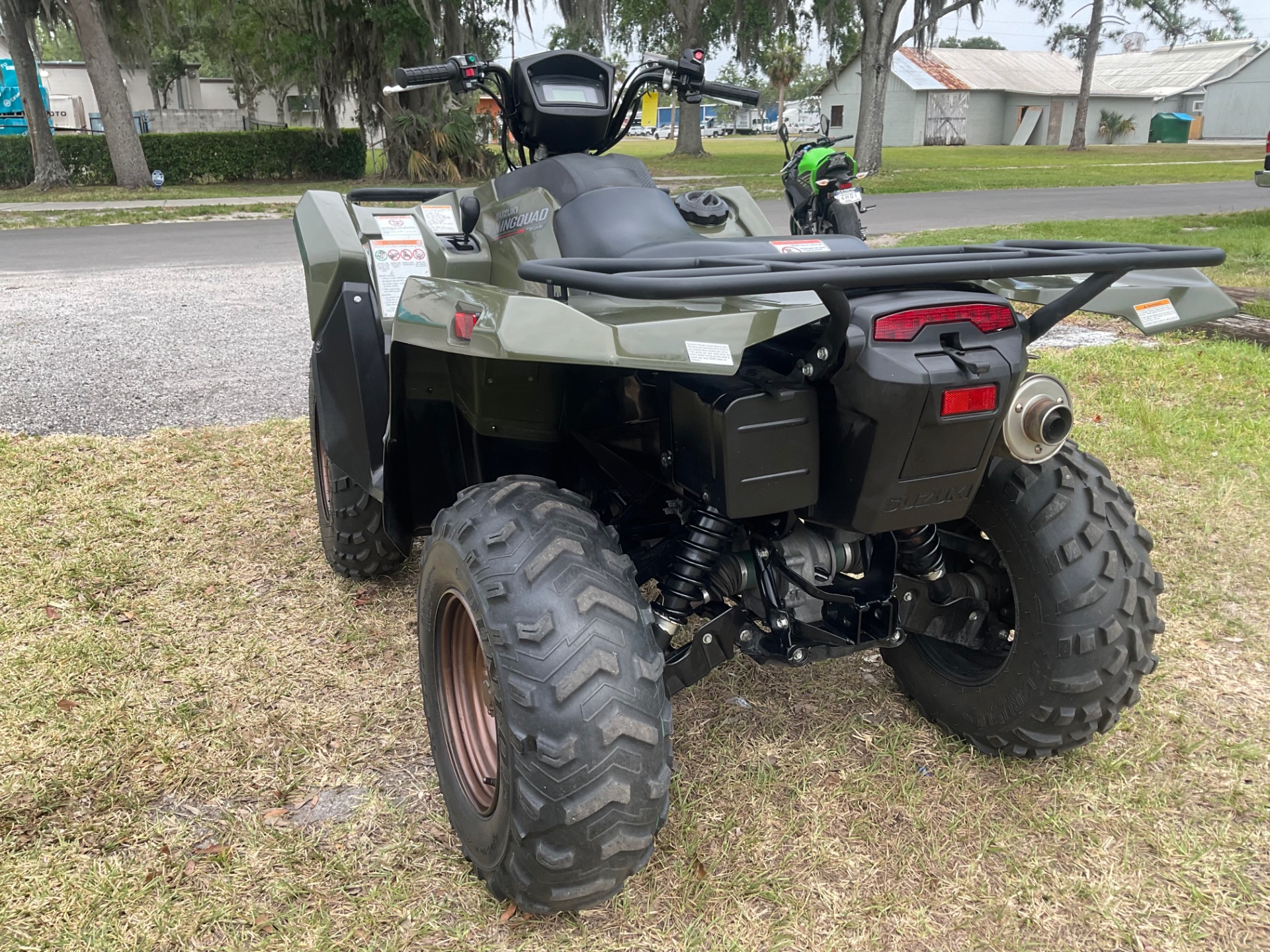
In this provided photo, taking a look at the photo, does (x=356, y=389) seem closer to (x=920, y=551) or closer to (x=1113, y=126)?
(x=920, y=551)

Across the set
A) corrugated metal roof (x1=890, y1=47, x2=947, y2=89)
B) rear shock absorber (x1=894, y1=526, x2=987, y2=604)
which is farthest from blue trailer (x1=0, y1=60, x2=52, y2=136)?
rear shock absorber (x1=894, y1=526, x2=987, y2=604)

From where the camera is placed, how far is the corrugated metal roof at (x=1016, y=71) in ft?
181

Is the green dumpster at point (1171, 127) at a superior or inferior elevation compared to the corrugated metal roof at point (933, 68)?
inferior

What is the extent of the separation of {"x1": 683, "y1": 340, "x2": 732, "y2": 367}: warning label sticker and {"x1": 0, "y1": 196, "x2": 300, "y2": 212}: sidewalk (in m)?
18.2

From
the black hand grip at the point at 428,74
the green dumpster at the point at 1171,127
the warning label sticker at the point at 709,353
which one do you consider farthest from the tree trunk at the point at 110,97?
the green dumpster at the point at 1171,127

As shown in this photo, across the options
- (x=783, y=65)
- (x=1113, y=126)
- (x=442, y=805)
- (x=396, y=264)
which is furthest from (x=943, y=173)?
(x=1113, y=126)

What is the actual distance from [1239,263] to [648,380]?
10336 mm

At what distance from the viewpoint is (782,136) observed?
6.12 meters

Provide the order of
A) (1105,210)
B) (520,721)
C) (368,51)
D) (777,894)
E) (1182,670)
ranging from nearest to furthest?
(520,721) < (777,894) < (1182,670) < (1105,210) < (368,51)

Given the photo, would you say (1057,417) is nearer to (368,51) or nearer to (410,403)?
(410,403)

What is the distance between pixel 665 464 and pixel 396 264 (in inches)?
53.7

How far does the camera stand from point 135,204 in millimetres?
19203

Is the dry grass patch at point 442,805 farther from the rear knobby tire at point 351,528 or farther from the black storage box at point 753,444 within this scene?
the black storage box at point 753,444

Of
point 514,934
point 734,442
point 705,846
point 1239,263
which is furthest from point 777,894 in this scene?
point 1239,263
